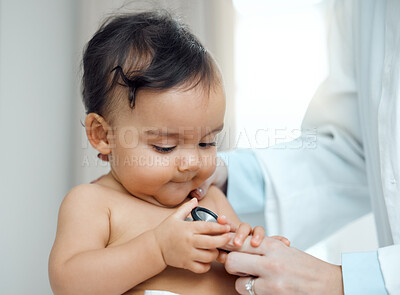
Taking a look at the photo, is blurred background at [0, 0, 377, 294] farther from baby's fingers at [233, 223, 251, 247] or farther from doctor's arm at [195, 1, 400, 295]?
baby's fingers at [233, 223, 251, 247]

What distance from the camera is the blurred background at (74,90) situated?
4.58 ft

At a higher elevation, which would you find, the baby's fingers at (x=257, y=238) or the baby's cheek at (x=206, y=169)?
the baby's cheek at (x=206, y=169)

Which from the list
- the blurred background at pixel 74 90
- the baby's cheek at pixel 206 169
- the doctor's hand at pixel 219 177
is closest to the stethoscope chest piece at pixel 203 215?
the baby's cheek at pixel 206 169

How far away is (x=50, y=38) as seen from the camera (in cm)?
154

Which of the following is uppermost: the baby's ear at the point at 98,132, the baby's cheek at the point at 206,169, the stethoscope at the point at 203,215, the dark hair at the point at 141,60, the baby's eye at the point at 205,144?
the dark hair at the point at 141,60

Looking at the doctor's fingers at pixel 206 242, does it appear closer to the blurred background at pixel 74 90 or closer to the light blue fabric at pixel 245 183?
the light blue fabric at pixel 245 183

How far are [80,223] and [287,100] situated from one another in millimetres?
1444

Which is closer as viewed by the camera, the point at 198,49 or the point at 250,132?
the point at 198,49

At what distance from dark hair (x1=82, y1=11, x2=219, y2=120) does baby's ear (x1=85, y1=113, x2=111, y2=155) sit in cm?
2

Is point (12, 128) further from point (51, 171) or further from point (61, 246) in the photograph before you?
point (61, 246)

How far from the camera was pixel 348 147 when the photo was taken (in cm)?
126

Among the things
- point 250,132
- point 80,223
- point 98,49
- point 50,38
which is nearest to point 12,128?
point 50,38

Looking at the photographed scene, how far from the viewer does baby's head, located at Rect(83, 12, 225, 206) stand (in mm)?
803

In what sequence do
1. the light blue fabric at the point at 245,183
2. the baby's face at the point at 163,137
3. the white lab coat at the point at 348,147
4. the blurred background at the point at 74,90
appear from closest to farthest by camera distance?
the baby's face at the point at 163,137 → the white lab coat at the point at 348,147 → the light blue fabric at the point at 245,183 → the blurred background at the point at 74,90
